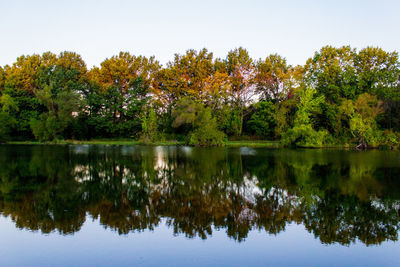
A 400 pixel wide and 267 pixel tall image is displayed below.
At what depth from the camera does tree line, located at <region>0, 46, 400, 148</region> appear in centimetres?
4169

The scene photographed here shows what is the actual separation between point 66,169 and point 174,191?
26.7ft

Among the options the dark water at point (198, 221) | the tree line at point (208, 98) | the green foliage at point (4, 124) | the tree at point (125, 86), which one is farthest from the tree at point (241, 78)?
the dark water at point (198, 221)

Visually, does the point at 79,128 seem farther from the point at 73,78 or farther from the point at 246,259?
the point at 246,259

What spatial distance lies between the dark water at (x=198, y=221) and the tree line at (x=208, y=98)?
2871 cm

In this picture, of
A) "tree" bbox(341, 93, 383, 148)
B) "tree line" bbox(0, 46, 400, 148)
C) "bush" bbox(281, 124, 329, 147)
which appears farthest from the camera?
"tree line" bbox(0, 46, 400, 148)

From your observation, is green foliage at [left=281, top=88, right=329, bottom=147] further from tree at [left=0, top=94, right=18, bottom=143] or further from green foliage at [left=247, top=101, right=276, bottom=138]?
tree at [left=0, top=94, right=18, bottom=143]

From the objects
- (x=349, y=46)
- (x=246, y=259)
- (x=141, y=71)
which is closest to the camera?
(x=246, y=259)

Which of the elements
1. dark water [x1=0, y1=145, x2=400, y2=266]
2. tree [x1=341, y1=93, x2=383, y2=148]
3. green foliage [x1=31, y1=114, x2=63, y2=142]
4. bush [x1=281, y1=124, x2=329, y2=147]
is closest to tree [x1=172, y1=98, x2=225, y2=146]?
bush [x1=281, y1=124, x2=329, y2=147]

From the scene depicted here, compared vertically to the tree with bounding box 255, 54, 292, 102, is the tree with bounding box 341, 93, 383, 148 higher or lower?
lower

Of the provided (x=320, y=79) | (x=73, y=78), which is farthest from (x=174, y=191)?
(x=73, y=78)

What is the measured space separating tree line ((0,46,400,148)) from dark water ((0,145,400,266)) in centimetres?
2871

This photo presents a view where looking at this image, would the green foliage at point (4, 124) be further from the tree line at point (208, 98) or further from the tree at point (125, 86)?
the tree at point (125, 86)

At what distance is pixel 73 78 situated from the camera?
55.1 meters

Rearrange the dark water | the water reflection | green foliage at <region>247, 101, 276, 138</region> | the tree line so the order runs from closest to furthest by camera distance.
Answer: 1. the dark water
2. the water reflection
3. the tree line
4. green foliage at <region>247, 101, 276, 138</region>
